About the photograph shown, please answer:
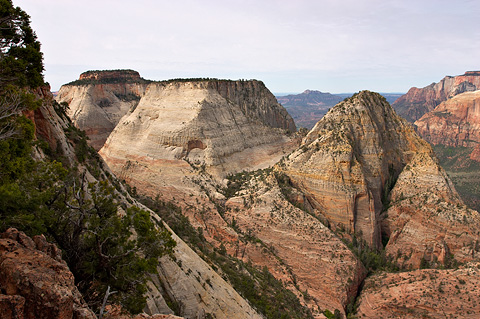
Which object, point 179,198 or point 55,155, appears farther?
point 179,198

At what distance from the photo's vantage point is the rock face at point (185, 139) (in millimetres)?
40125

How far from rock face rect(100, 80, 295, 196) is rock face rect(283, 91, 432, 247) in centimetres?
847

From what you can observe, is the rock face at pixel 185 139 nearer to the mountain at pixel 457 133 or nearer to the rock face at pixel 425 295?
the rock face at pixel 425 295

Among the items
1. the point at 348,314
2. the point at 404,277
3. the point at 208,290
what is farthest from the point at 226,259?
the point at 404,277

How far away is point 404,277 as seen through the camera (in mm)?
→ 28625

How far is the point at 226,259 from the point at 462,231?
80.0ft

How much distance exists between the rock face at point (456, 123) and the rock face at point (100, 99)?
123223 mm

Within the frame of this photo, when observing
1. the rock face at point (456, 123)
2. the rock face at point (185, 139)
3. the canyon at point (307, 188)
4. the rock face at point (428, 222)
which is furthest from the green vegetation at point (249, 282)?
the rock face at point (456, 123)

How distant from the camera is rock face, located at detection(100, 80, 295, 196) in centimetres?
4012

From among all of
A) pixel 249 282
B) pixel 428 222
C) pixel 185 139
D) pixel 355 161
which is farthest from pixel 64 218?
pixel 428 222

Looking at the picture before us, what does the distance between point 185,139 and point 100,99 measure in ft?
137

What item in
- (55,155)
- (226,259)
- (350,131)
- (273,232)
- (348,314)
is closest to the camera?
(55,155)

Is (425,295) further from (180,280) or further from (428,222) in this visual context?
(180,280)

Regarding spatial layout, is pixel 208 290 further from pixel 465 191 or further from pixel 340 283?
pixel 465 191
